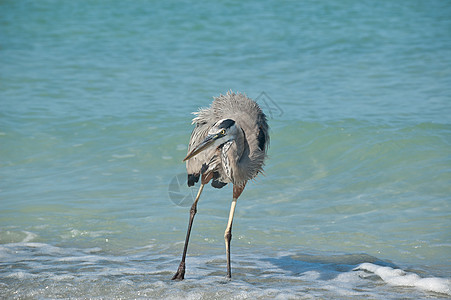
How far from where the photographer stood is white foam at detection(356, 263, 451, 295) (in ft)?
16.1

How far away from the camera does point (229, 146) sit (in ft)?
16.5

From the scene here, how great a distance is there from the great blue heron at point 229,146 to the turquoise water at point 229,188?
82cm

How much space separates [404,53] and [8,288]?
11.7 metres

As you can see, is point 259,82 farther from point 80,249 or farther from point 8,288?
point 8,288

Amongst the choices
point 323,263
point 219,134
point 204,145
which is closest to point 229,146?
point 219,134

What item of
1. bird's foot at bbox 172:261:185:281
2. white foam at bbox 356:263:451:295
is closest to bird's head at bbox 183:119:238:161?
bird's foot at bbox 172:261:185:281

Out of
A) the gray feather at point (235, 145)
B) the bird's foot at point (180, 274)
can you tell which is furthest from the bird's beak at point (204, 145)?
the bird's foot at point (180, 274)

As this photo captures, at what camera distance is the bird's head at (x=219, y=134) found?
4.66 metres

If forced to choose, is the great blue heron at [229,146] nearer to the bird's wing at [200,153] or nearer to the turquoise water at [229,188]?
the bird's wing at [200,153]

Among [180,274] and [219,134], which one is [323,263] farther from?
[219,134]

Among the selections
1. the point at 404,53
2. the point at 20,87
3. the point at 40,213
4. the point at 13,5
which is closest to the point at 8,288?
the point at 40,213

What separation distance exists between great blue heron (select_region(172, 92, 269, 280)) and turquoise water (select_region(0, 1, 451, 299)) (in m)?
0.82

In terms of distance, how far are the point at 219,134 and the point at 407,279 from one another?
6.58 feet

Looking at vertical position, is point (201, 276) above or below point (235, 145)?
below
